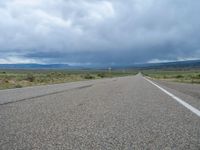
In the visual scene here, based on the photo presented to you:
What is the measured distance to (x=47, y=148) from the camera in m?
4.98

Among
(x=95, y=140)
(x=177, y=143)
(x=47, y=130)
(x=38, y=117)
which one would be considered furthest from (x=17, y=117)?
(x=177, y=143)

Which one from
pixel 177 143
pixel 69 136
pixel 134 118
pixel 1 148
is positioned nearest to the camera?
pixel 1 148

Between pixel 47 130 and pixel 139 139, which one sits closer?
pixel 139 139

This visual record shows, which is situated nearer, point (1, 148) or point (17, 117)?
point (1, 148)

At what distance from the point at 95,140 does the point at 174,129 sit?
1.84 metres

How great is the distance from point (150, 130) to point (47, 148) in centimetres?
229

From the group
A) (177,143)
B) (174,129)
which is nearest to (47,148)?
(177,143)

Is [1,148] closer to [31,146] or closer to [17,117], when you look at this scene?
[31,146]

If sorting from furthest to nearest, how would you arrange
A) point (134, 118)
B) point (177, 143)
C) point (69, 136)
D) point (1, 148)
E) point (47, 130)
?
point (134, 118) → point (47, 130) → point (69, 136) → point (177, 143) → point (1, 148)

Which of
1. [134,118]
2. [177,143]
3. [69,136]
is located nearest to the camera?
[177,143]

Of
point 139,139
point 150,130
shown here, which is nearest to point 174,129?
point 150,130

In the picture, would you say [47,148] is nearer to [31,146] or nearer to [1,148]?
[31,146]

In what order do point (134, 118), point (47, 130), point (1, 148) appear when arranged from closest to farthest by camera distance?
point (1, 148) < point (47, 130) < point (134, 118)

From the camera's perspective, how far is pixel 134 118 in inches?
321
